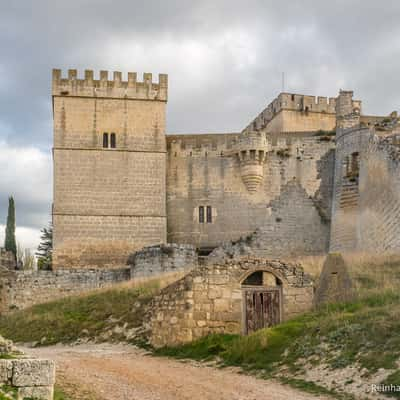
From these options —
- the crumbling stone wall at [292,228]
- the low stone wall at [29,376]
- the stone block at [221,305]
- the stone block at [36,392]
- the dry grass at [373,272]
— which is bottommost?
the stone block at [36,392]

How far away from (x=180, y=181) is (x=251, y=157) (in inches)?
140

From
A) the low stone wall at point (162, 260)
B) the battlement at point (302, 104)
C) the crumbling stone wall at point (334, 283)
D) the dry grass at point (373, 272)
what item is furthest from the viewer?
the battlement at point (302, 104)

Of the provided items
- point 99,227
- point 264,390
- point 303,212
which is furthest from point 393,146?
point 264,390

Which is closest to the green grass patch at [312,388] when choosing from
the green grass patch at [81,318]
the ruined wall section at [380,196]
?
the green grass patch at [81,318]

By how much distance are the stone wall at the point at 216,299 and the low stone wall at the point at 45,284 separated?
12.0m

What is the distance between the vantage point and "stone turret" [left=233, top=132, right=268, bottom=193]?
33.8 metres

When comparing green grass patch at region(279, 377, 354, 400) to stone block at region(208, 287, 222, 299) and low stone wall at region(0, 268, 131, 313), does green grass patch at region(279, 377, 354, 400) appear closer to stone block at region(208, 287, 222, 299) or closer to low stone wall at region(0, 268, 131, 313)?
stone block at region(208, 287, 222, 299)

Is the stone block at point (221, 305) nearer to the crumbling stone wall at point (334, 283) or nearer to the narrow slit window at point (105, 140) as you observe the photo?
the crumbling stone wall at point (334, 283)

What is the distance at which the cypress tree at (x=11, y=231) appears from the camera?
1548 inches

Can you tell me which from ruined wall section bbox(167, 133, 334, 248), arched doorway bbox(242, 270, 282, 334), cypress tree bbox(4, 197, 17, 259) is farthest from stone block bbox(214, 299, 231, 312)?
cypress tree bbox(4, 197, 17, 259)

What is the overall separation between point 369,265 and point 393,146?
353 inches

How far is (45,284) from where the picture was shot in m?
28.4

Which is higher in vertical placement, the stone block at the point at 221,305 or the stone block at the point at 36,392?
the stone block at the point at 221,305

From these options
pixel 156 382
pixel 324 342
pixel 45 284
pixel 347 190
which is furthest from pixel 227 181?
pixel 156 382
